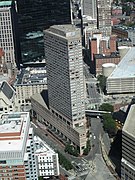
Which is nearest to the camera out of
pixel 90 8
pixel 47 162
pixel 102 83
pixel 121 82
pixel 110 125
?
pixel 47 162

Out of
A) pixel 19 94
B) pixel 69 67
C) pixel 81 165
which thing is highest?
pixel 69 67

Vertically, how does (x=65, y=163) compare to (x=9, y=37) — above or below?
below

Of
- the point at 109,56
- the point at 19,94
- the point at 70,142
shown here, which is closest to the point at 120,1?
the point at 109,56

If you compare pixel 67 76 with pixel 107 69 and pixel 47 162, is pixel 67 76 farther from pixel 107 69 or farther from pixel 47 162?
pixel 107 69

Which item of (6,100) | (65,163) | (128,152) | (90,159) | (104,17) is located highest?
(104,17)

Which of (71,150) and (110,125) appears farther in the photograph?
(110,125)

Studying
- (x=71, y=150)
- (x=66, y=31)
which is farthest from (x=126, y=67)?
(x=71, y=150)

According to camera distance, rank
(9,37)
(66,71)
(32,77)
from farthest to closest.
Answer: (9,37) → (32,77) → (66,71)

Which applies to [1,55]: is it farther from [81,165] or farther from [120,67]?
[81,165]
